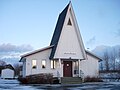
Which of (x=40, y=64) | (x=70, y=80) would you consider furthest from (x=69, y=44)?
(x=70, y=80)

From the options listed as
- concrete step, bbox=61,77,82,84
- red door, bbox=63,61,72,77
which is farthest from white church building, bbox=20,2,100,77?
concrete step, bbox=61,77,82,84

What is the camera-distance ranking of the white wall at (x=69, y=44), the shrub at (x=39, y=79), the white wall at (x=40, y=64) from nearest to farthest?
the shrub at (x=39, y=79) → the white wall at (x=40, y=64) → the white wall at (x=69, y=44)

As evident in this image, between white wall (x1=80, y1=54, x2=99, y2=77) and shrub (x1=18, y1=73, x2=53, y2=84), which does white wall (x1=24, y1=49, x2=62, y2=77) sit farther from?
white wall (x1=80, y1=54, x2=99, y2=77)

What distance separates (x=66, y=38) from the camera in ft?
93.5

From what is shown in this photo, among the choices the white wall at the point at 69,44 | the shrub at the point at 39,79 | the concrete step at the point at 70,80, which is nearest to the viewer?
the shrub at the point at 39,79

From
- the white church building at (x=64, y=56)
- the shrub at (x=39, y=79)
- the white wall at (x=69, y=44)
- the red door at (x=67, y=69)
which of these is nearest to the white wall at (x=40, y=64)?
the white church building at (x=64, y=56)

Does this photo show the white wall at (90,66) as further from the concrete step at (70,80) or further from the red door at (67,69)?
A: the concrete step at (70,80)

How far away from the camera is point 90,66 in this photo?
30969 mm

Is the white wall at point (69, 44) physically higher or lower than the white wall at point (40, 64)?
higher

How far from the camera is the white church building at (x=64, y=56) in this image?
1085 inches

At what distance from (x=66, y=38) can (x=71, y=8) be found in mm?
4394

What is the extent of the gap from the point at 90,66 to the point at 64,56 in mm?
5315

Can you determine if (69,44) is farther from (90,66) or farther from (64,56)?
(90,66)

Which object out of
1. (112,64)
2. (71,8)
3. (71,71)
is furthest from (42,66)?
(112,64)
